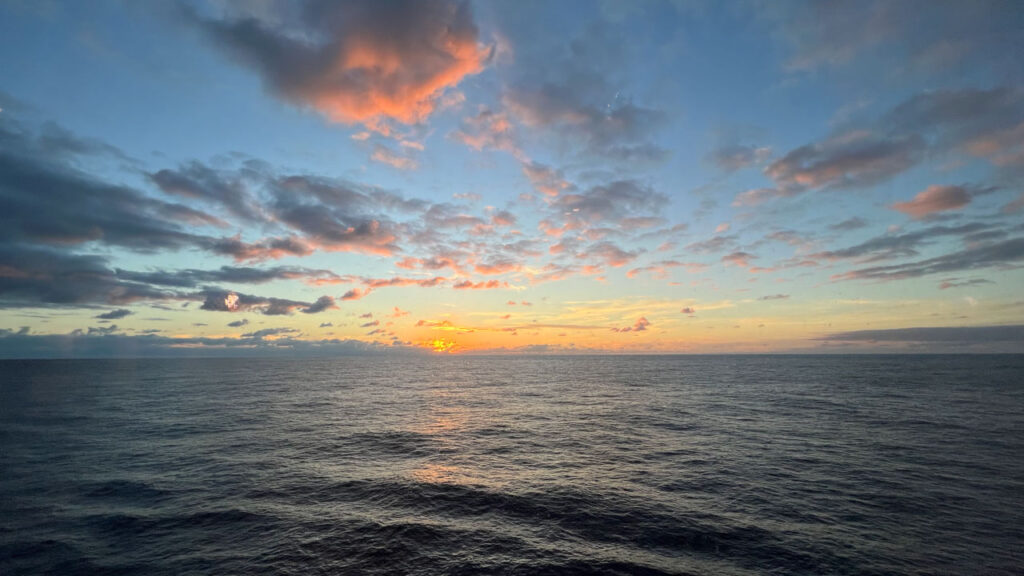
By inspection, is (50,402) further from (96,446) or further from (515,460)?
(515,460)

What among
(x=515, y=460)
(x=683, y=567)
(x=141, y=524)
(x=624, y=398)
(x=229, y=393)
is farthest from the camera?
(x=229, y=393)

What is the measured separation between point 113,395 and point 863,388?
163693 mm

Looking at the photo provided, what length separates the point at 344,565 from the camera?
1919 centimetres

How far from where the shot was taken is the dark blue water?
1991 centimetres

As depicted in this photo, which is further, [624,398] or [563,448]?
[624,398]

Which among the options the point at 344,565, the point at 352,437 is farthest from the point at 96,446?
the point at 344,565

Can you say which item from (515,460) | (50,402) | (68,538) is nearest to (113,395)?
(50,402)

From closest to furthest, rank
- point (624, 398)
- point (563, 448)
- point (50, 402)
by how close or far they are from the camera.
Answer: point (563, 448) → point (50, 402) → point (624, 398)

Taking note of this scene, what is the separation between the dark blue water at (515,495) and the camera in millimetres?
19906

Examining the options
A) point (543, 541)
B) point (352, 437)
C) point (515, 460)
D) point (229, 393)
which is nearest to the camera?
point (543, 541)

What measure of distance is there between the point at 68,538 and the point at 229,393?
264 feet

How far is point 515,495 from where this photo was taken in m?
28.0

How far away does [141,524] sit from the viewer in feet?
76.9

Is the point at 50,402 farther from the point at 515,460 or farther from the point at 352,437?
the point at 515,460
